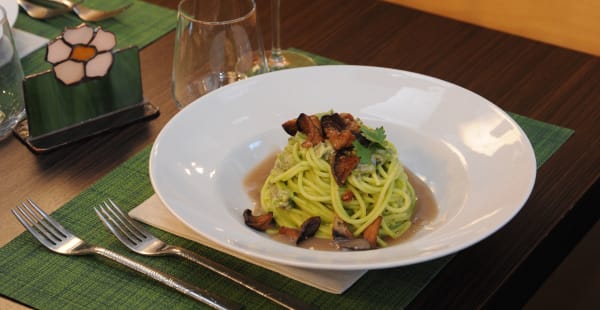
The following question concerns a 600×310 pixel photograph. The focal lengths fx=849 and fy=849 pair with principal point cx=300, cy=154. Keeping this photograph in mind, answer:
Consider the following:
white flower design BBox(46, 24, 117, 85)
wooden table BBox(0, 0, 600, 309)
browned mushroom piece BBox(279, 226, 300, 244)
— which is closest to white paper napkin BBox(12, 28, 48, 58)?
wooden table BBox(0, 0, 600, 309)

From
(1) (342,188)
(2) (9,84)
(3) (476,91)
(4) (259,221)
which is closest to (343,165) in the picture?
(1) (342,188)

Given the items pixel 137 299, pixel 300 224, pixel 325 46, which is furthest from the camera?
pixel 325 46

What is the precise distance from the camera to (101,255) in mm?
1280

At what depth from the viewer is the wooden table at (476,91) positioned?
129 centimetres

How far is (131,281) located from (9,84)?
0.57 meters

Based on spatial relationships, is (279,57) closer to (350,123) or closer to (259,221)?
(350,123)

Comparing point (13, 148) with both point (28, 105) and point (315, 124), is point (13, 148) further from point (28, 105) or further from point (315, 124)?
point (315, 124)

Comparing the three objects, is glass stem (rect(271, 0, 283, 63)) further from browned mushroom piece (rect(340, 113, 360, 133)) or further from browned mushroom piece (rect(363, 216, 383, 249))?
browned mushroom piece (rect(363, 216, 383, 249))

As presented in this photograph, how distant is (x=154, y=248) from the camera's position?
1.27 metres

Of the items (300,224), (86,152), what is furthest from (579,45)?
(86,152)

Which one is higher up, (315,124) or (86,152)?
(315,124)

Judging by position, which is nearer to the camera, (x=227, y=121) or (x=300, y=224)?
(x=300, y=224)

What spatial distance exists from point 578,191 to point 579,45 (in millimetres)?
672

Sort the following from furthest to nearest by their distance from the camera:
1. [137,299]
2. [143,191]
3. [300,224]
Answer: [143,191] < [300,224] < [137,299]
